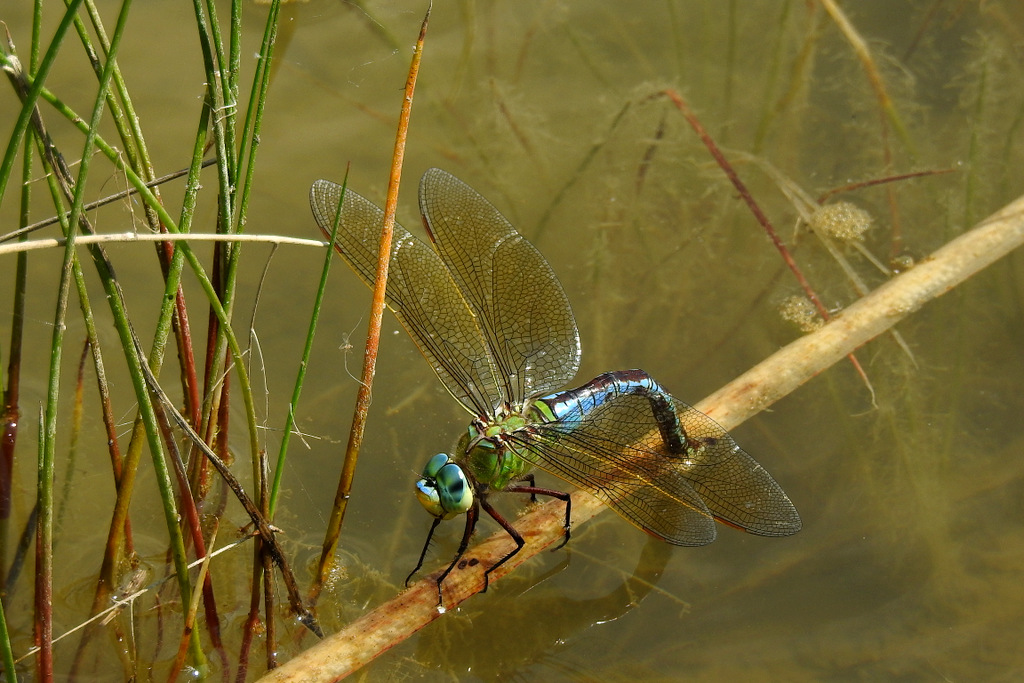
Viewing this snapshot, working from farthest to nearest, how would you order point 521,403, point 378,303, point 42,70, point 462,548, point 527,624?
1. point 521,403
2. point 527,624
3. point 462,548
4. point 378,303
5. point 42,70

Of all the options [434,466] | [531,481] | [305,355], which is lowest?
[531,481]

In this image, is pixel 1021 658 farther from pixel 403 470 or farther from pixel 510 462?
pixel 403 470

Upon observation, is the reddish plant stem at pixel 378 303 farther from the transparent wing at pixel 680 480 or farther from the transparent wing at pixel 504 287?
the transparent wing at pixel 504 287

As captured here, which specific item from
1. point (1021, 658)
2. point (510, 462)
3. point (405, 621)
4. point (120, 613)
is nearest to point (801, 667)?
point (1021, 658)

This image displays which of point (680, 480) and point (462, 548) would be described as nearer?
point (462, 548)

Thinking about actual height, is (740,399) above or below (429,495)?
below

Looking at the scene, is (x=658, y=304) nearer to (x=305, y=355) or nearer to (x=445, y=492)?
(x=445, y=492)

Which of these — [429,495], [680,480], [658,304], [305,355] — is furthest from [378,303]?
[658,304]
